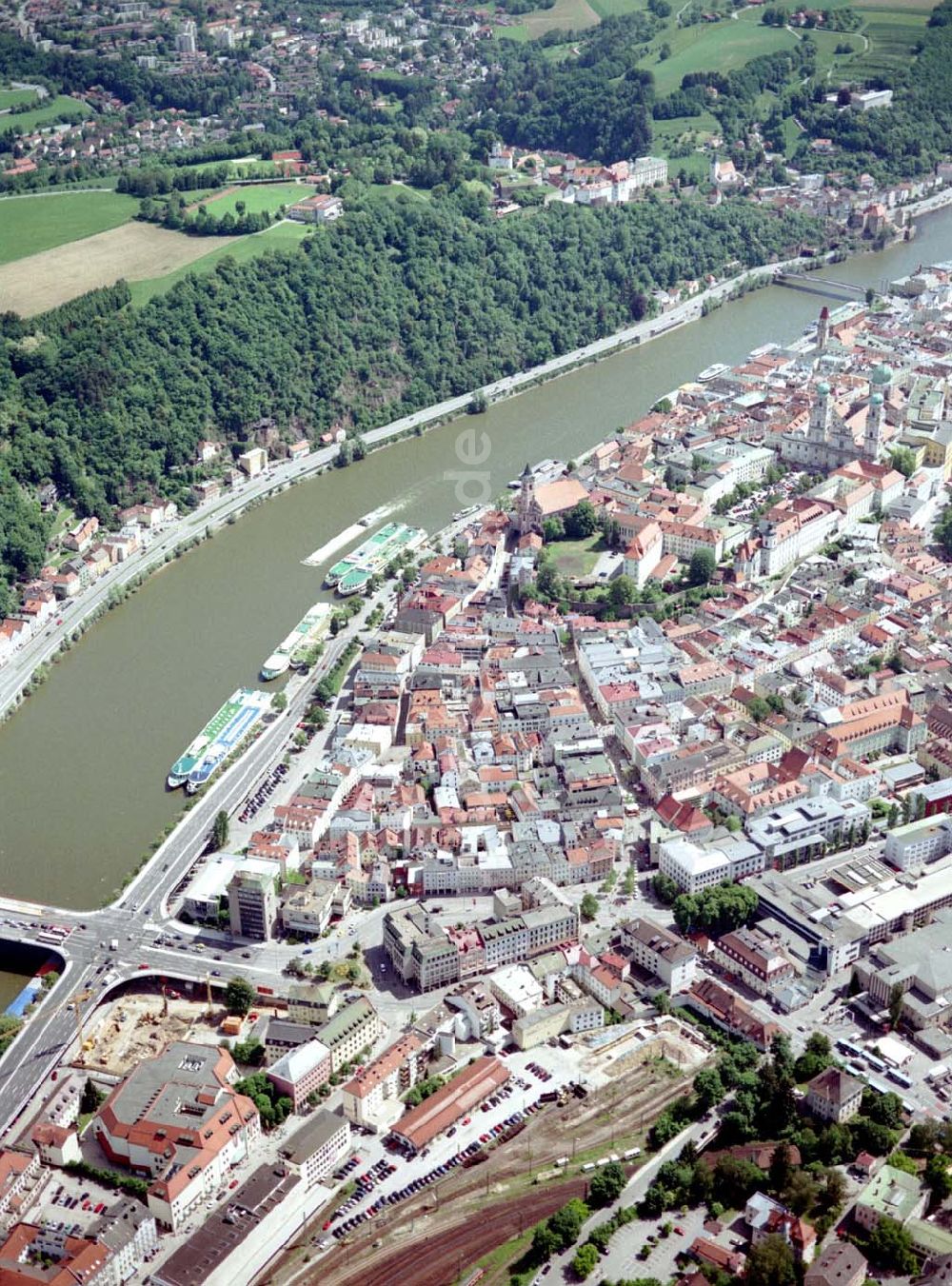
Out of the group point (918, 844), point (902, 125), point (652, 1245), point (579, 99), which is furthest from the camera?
point (579, 99)

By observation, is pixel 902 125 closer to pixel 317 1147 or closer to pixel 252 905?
pixel 252 905

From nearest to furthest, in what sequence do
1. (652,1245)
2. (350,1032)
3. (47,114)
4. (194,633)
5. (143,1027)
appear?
(652,1245)
(350,1032)
(143,1027)
(194,633)
(47,114)

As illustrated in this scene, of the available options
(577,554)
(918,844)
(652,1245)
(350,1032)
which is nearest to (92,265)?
(577,554)

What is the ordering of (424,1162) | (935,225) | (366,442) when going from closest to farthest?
(424,1162)
(366,442)
(935,225)

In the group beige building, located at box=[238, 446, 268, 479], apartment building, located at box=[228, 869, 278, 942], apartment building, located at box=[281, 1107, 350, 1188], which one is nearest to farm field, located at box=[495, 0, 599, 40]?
beige building, located at box=[238, 446, 268, 479]

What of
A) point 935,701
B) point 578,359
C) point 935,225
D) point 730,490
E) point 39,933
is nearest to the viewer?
point 39,933

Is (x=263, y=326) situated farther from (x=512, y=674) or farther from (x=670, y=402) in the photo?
(x=512, y=674)

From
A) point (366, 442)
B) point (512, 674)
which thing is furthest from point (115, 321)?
point (512, 674)
